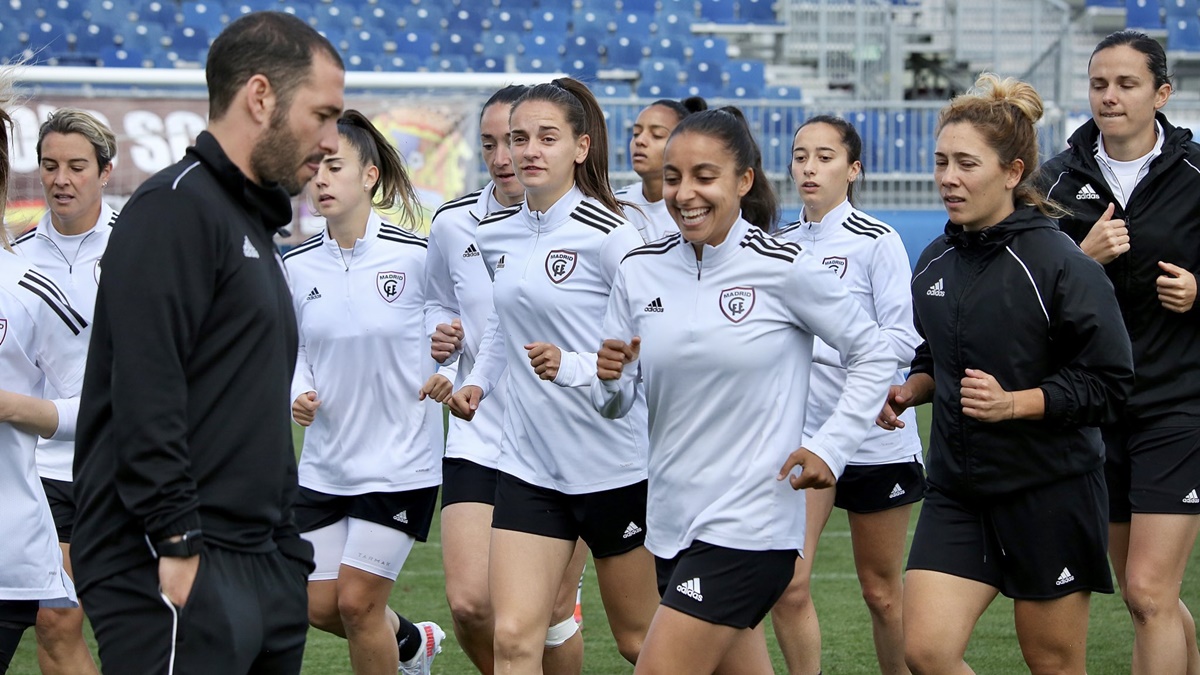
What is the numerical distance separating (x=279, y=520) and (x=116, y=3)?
1912cm

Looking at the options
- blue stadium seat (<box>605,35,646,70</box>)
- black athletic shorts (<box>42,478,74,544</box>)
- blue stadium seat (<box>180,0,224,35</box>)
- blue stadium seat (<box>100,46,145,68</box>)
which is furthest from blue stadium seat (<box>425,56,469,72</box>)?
black athletic shorts (<box>42,478,74,544</box>)

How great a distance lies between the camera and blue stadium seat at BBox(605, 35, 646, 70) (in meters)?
20.9

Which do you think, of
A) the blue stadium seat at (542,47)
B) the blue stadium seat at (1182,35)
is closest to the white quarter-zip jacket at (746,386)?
the blue stadium seat at (542,47)

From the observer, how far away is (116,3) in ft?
67.3

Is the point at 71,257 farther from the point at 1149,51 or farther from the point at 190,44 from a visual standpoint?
the point at 190,44

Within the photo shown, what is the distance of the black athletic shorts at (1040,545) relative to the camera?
4.18 meters

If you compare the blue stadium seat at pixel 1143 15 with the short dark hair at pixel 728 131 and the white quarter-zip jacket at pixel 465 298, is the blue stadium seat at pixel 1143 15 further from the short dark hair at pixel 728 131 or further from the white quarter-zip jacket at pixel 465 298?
the short dark hair at pixel 728 131

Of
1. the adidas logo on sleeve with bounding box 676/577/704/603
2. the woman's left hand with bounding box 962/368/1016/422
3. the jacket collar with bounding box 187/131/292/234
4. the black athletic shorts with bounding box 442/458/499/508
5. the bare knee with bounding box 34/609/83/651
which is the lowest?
the bare knee with bounding box 34/609/83/651

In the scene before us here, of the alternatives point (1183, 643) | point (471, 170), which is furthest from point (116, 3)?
point (1183, 643)

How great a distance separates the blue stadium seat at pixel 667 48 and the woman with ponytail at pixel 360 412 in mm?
15879

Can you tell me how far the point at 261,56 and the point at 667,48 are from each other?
18572 millimetres

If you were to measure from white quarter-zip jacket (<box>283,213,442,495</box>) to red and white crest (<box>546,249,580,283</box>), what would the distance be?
870 millimetres

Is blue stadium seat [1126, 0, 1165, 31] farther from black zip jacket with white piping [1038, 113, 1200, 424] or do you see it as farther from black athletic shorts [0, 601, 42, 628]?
black athletic shorts [0, 601, 42, 628]

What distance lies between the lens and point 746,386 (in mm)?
3918
